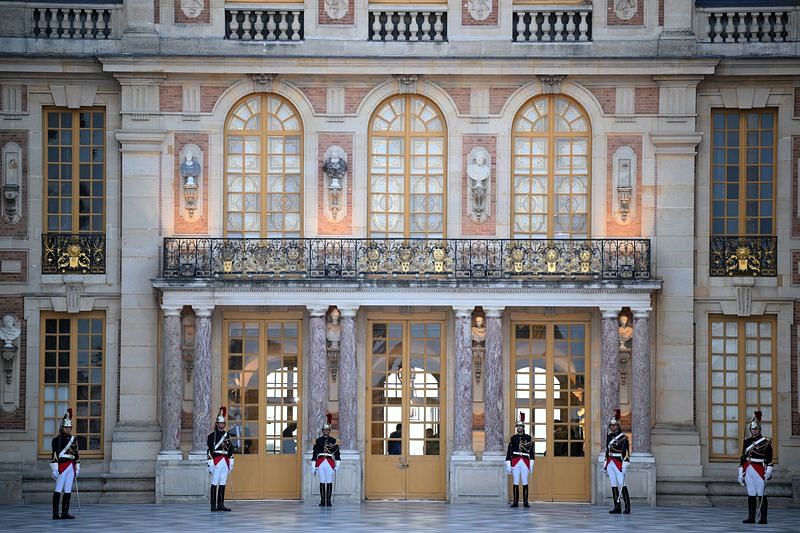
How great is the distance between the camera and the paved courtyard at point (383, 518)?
29812 millimetres

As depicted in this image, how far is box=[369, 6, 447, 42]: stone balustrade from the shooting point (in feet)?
116

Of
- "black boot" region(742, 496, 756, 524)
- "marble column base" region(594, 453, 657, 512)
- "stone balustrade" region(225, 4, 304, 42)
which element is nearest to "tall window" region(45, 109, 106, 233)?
"stone balustrade" region(225, 4, 304, 42)

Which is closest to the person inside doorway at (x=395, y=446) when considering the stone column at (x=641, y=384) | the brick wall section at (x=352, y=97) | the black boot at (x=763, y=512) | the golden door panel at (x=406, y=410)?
the golden door panel at (x=406, y=410)

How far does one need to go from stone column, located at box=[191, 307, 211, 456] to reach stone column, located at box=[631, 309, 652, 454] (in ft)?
27.2

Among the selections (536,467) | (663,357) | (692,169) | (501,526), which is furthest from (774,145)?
(501,526)

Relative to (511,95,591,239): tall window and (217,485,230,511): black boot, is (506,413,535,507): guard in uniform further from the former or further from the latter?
(217,485,230,511): black boot

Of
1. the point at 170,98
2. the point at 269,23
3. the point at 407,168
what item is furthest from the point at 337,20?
the point at 170,98

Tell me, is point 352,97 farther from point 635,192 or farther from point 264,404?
point 264,404

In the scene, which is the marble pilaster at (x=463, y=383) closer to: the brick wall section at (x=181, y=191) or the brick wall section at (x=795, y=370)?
the brick wall section at (x=181, y=191)

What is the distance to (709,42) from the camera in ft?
115

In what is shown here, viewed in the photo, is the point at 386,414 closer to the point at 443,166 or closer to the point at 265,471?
the point at 265,471

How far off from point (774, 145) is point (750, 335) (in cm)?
381

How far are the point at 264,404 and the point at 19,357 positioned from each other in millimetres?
4925

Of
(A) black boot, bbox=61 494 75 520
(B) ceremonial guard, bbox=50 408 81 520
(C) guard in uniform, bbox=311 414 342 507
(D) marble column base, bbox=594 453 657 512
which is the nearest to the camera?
(A) black boot, bbox=61 494 75 520
